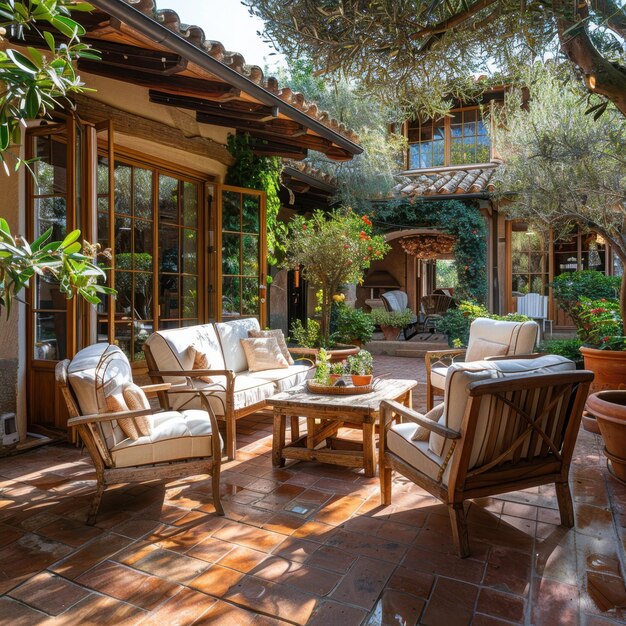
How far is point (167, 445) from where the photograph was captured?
8.86ft

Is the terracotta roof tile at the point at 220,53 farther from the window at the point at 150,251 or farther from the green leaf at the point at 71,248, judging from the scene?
the green leaf at the point at 71,248

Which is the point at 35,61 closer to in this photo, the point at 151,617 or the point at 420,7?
the point at 420,7

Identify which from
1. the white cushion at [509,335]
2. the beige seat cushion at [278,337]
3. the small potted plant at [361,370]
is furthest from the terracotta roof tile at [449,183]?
the small potted plant at [361,370]

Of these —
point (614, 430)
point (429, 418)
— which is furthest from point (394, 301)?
point (429, 418)

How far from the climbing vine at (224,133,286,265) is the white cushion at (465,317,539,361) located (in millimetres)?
2947

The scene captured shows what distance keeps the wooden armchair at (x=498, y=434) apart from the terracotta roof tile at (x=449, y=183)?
6.96 meters

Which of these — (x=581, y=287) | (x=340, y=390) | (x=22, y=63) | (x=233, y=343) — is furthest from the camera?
(x=581, y=287)

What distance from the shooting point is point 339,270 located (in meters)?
6.42

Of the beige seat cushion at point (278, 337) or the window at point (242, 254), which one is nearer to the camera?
the beige seat cushion at point (278, 337)

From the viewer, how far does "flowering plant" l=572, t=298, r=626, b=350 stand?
15.4ft

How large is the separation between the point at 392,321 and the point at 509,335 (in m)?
5.94

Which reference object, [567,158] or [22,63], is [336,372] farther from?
[567,158]

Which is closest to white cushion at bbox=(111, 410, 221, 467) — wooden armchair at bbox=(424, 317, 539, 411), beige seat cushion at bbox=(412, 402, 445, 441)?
beige seat cushion at bbox=(412, 402, 445, 441)

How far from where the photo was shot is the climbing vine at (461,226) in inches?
365
